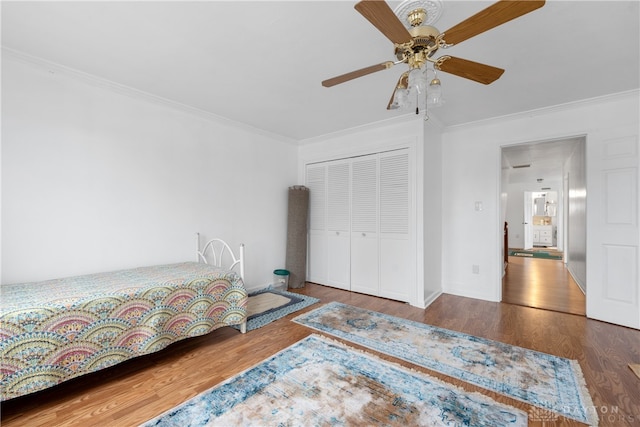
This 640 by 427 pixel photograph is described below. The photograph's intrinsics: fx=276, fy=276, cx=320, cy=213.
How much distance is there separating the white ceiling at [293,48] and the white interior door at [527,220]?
321 inches

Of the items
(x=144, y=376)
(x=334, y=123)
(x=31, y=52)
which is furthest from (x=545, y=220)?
(x=31, y=52)

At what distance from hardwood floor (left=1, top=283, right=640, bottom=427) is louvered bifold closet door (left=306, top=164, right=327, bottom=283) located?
→ 1.35m

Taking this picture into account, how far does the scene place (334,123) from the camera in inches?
150

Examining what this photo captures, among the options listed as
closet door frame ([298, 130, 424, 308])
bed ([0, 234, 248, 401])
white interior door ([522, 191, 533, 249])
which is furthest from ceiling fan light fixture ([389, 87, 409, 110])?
white interior door ([522, 191, 533, 249])

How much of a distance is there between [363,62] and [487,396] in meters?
2.57

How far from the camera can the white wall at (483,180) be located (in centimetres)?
309

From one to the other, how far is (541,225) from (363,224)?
10.5 meters

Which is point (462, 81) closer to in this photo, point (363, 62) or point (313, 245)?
point (363, 62)

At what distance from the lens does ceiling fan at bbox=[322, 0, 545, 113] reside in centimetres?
118

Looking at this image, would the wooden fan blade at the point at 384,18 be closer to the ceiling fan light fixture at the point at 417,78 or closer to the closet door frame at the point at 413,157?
the ceiling fan light fixture at the point at 417,78

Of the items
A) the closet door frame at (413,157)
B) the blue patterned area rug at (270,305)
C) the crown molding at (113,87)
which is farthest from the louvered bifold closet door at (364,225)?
→ the crown molding at (113,87)

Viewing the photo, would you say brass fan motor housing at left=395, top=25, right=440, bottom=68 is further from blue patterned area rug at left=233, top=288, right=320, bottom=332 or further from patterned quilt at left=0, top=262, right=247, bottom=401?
blue patterned area rug at left=233, top=288, right=320, bottom=332

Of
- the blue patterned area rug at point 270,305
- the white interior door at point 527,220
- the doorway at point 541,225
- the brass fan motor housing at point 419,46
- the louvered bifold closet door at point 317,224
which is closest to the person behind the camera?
the brass fan motor housing at point 419,46

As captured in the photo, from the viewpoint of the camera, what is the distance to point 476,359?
7.25 ft
